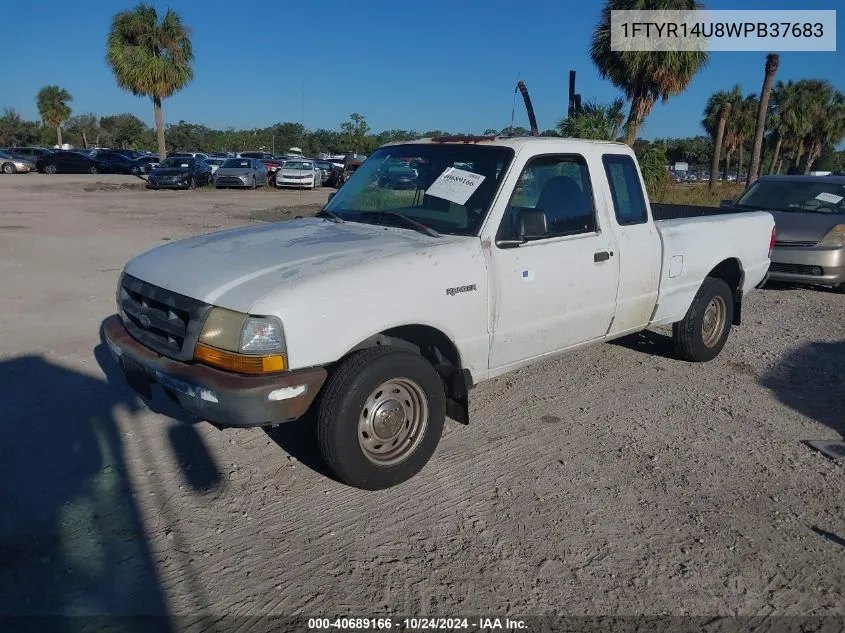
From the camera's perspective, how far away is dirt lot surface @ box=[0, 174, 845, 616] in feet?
9.38

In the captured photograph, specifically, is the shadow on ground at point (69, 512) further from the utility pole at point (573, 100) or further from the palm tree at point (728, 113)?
the palm tree at point (728, 113)

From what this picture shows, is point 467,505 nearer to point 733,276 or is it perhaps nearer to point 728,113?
point 733,276

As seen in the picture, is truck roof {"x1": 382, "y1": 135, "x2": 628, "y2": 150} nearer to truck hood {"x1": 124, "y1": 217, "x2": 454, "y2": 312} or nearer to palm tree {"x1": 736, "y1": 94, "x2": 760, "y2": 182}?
truck hood {"x1": 124, "y1": 217, "x2": 454, "y2": 312}

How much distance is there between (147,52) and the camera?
35625 mm

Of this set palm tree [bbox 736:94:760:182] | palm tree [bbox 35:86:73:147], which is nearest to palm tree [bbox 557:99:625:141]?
palm tree [bbox 736:94:760:182]

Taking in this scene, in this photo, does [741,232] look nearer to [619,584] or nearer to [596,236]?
[596,236]

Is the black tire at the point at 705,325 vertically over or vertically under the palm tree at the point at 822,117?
under

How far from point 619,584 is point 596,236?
2394mm

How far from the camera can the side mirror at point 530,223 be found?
3963 millimetres

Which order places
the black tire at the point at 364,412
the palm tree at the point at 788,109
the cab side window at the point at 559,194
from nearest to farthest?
the black tire at the point at 364,412 < the cab side window at the point at 559,194 < the palm tree at the point at 788,109

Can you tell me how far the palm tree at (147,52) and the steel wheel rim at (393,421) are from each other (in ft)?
121

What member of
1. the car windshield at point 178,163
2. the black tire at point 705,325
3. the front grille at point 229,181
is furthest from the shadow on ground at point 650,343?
the car windshield at point 178,163

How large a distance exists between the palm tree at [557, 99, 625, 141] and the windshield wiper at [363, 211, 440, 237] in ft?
48.8

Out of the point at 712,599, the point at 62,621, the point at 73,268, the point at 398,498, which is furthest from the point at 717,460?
the point at 73,268
